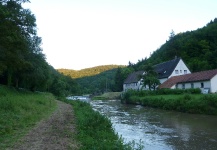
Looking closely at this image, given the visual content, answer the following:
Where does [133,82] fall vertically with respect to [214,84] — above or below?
above

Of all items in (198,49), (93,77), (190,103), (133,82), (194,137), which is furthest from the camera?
(93,77)

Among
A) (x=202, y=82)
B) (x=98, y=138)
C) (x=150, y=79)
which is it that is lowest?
(x=98, y=138)

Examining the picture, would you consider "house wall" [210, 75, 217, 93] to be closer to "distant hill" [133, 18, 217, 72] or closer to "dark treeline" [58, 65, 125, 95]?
"distant hill" [133, 18, 217, 72]

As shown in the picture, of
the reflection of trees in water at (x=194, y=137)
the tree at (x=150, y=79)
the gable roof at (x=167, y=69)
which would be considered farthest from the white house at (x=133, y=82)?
the reflection of trees in water at (x=194, y=137)

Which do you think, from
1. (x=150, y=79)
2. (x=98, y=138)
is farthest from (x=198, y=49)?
(x=98, y=138)

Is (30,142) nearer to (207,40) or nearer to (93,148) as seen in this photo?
(93,148)

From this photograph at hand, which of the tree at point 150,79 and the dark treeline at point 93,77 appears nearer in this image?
the tree at point 150,79

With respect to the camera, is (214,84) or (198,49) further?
(198,49)

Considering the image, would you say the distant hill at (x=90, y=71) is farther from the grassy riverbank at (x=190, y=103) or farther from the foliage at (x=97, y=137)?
the foliage at (x=97, y=137)

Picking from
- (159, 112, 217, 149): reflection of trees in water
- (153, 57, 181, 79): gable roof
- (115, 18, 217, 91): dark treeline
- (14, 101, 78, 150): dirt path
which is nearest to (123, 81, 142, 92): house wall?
(115, 18, 217, 91): dark treeline

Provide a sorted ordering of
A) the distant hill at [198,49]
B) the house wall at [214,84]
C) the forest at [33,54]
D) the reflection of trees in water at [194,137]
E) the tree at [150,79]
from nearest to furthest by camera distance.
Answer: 1. the reflection of trees in water at [194,137]
2. the forest at [33,54]
3. the house wall at [214,84]
4. the tree at [150,79]
5. the distant hill at [198,49]

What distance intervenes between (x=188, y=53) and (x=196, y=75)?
44543mm

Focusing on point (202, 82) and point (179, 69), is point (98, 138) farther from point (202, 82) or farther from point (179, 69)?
point (179, 69)

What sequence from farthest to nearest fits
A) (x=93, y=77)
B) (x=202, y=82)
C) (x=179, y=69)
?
(x=93, y=77) → (x=179, y=69) → (x=202, y=82)
